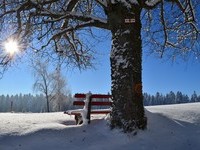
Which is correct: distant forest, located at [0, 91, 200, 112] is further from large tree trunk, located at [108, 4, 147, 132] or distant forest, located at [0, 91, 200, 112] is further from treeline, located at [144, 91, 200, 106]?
large tree trunk, located at [108, 4, 147, 132]

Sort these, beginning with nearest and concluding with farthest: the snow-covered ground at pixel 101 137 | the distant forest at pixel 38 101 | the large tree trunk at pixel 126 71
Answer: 1. the snow-covered ground at pixel 101 137
2. the large tree trunk at pixel 126 71
3. the distant forest at pixel 38 101

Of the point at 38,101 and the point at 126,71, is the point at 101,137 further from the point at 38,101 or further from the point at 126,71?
the point at 38,101

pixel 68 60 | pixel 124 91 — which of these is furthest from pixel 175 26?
pixel 124 91

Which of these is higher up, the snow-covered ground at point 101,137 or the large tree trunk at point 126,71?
the large tree trunk at point 126,71

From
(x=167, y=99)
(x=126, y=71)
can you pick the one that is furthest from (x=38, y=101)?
(x=126, y=71)

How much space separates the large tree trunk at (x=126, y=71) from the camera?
12118 millimetres

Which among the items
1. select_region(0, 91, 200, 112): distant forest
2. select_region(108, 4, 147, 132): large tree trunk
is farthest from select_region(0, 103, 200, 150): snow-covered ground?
select_region(0, 91, 200, 112): distant forest

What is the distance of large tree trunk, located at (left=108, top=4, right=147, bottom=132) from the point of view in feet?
39.8

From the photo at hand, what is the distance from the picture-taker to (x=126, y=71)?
12.3 m

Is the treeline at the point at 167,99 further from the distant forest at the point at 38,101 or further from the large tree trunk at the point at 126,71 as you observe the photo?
the large tree trunk at the point at 126,71

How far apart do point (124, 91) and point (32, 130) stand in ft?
10.9

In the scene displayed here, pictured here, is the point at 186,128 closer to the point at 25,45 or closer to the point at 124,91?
the point at 124,91

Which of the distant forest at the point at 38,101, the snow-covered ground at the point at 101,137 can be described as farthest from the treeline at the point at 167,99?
the snow-covered ground at the point at 101,137

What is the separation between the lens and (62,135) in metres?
11.9
